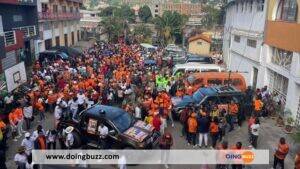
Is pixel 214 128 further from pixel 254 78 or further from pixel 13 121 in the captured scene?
pixel 254 78

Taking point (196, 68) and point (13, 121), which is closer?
point (13, 121)

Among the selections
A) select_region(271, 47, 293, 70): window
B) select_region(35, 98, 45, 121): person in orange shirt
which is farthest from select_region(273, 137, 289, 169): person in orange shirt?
select_region(35, 98, 45, 121): person in orange shirt

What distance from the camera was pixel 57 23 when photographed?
44500 millimetres

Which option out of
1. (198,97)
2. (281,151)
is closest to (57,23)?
(198,97)

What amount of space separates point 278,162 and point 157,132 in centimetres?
454

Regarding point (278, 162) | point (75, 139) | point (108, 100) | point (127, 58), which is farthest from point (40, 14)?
point (278, 162)

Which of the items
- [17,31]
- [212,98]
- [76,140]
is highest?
[17,31]

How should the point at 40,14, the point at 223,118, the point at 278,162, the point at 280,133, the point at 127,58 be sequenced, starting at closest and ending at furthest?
1. the point at 278,162
2. the point at 223,118
3. the point at 280,133
4. the point at 127,58
5. the point at 40,14

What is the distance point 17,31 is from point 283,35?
716 inches

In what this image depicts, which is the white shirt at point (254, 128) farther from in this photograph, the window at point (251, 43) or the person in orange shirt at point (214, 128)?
the window at point (251, 43)

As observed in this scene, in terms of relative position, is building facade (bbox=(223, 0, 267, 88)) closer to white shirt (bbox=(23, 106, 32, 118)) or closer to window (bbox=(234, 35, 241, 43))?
window (bbox=(234, 35, 241, 43))

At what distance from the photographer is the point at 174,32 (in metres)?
58.6

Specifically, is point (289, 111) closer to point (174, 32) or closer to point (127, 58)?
point (127, 58)

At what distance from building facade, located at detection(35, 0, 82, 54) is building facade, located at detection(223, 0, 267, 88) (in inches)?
726
